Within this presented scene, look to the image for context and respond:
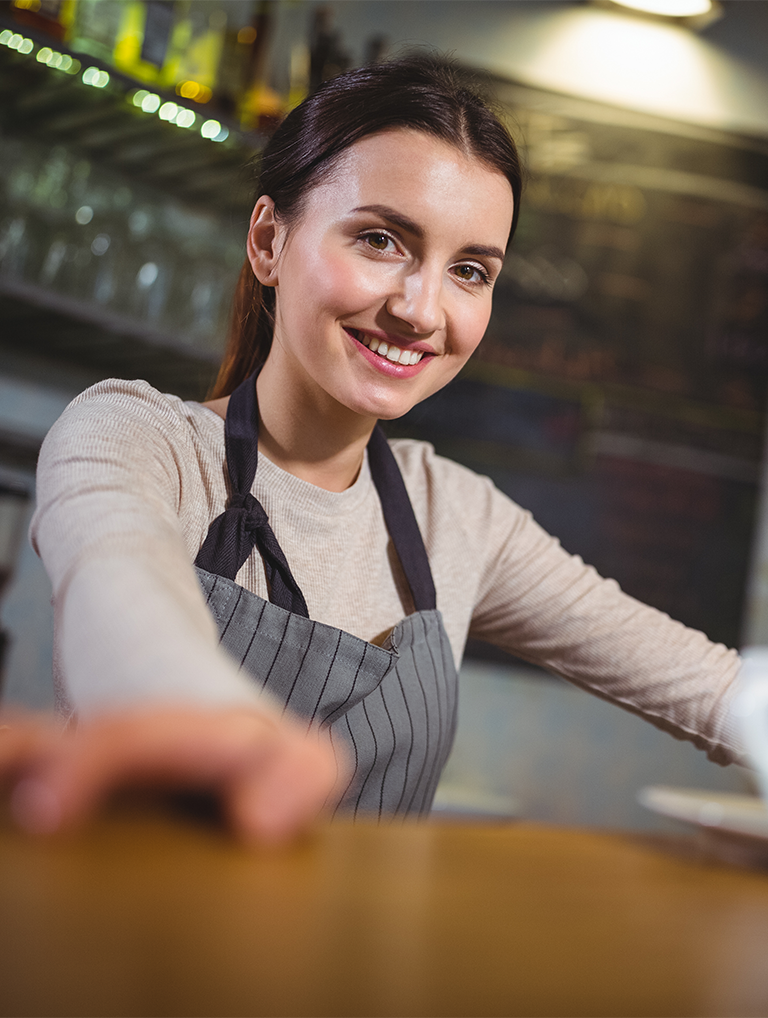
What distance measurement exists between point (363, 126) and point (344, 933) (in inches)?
39.0

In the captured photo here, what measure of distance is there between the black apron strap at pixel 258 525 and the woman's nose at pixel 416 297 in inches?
8.9

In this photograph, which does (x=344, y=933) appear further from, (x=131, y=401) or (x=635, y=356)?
(x=635, y=356)

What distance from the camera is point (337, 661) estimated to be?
3.58ft

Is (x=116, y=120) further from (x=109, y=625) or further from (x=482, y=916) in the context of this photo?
(x=482, y=916)

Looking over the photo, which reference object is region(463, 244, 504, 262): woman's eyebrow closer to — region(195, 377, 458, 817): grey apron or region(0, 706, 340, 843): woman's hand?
region(195, 377, 458, 817): grey apron

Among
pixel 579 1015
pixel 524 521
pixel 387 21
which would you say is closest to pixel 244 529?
pixel 524 521

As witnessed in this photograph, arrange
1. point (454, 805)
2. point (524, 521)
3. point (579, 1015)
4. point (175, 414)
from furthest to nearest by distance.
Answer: point (454, 805) → point (524, 521) → point (175, 414) → point (579, 1015)

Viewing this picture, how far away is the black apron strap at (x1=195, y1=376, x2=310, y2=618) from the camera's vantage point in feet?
3.55

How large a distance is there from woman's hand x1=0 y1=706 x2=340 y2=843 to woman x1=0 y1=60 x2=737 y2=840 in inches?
15.2

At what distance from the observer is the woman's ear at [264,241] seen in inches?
49.5

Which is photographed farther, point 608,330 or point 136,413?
point 608,330

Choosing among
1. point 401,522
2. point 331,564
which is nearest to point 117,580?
point 331,564

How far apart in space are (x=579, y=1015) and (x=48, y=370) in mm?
2624

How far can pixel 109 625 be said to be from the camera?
54 cm
